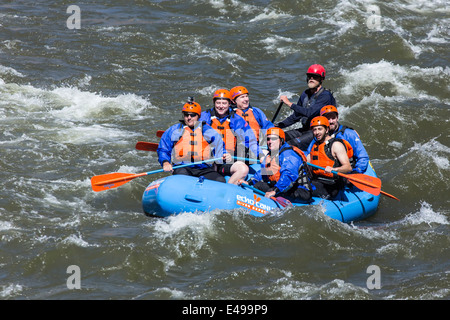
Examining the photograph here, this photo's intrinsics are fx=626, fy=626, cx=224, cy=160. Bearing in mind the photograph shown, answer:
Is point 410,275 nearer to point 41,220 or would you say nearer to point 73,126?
point 41,220

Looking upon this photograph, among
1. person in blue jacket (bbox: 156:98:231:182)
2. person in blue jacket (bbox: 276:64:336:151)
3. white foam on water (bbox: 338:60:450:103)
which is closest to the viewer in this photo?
person in blue jacket (bbox: 156:98:231:182)

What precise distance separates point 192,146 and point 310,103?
6.75ft

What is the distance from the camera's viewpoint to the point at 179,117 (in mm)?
12812

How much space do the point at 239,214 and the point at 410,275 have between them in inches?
86.2

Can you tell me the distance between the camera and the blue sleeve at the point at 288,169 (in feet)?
26.7

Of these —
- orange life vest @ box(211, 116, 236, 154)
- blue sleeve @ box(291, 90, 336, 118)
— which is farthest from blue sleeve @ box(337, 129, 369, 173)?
orange life vest @ box(211, 116, 236, 154)

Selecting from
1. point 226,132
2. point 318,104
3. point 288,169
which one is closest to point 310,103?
point 318,104

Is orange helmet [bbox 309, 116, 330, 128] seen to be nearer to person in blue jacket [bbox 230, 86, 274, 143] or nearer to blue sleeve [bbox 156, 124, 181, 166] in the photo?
person in blue jacket [bbox 230, 86, 274, 143]

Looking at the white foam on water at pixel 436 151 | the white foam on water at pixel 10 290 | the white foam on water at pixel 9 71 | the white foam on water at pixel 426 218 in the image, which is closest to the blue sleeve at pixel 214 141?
the white foam on water at pixel 426 218

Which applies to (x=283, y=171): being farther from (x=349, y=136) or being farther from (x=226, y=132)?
(x=226, y=132)

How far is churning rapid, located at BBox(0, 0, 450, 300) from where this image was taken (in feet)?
23.0

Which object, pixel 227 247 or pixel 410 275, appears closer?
pixel 410 275
